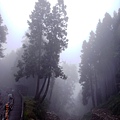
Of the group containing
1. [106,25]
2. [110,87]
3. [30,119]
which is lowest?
[30,119]

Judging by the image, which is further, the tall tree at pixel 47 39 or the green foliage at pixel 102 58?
the green foliage at pixel 102 58

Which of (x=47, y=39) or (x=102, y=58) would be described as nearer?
(x=47, y=39)

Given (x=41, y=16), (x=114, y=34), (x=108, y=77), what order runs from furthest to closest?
(x=108, y=77), (x=114, y=34), (x=41, y=16)

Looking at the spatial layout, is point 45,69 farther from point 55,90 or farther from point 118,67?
point 55,90

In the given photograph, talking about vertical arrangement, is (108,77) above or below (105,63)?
below

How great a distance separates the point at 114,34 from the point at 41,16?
63.3 ft

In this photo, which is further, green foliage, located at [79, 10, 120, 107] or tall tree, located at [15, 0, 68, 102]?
green foliage, located at [79, 10, 120, 107]

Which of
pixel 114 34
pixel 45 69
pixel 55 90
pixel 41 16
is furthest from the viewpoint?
pixel 55 90

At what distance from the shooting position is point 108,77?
4944cm

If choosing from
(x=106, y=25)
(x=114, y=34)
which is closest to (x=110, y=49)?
(x=114, y=34)

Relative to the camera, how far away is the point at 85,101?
170ft

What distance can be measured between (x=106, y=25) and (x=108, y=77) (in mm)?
12387

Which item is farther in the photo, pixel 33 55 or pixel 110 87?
pixel 110 87

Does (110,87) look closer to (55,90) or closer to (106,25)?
(106,25)
